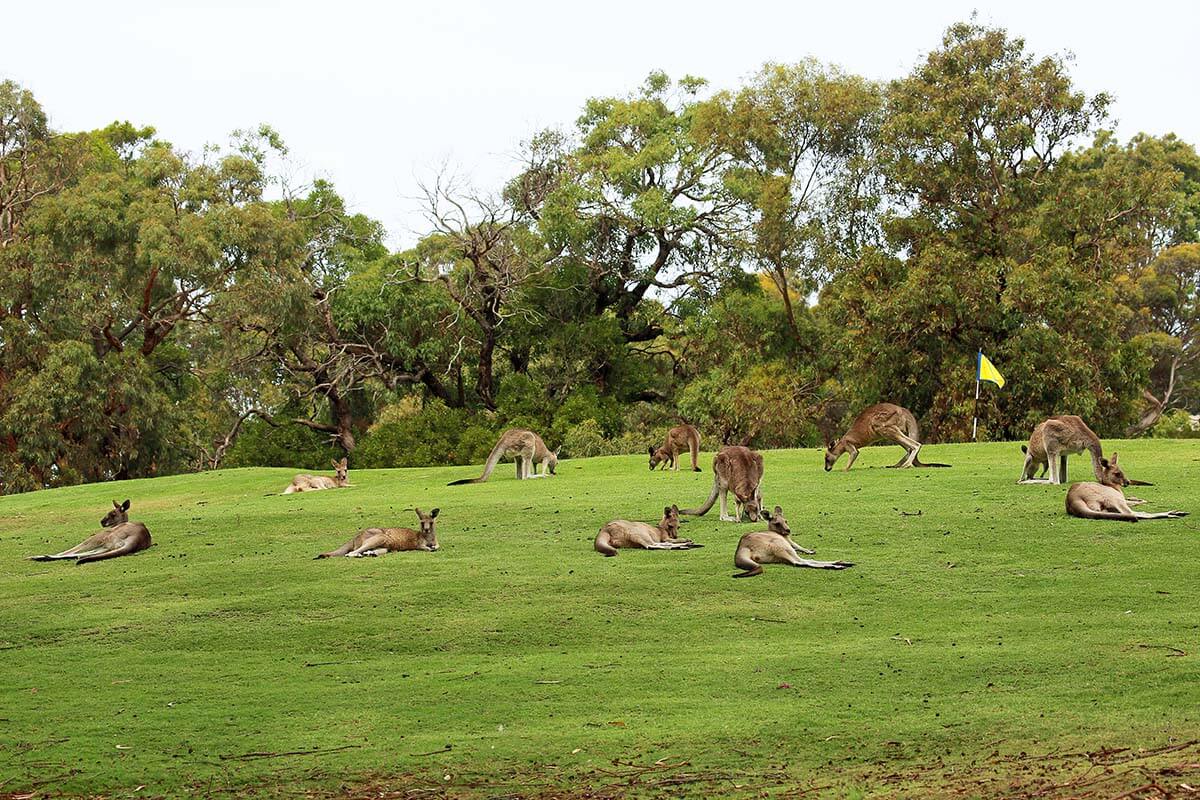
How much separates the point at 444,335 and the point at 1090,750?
34.8m

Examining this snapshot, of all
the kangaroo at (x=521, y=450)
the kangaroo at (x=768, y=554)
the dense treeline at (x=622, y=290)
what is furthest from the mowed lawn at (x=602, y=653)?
the dense treeline at (x=622, y=290)

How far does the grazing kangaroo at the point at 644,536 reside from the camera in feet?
46.7

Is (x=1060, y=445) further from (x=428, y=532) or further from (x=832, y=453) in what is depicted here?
(x=428, y=532)

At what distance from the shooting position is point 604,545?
558 inches

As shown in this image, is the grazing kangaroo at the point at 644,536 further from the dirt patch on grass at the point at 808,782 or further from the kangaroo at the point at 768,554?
the dirt patch on grass at the point at 808,782

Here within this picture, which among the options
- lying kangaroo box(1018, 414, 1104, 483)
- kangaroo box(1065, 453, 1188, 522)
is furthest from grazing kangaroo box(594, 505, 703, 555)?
lying kangaroo box(1018, 414, 1104, 483)

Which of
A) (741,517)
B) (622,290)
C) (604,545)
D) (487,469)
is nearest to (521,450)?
(487,469)

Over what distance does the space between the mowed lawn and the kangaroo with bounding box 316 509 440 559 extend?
9.8 inches

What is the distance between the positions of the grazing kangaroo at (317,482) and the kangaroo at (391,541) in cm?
736

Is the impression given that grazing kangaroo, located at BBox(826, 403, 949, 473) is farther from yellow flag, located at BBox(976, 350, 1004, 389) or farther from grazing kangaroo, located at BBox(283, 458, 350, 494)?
grazing kangaroo, located at BBox(283, 458, 350, 494)

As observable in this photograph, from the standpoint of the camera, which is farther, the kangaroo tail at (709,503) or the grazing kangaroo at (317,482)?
the grazing kangaroo at (317,482)

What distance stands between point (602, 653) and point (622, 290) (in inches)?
1310

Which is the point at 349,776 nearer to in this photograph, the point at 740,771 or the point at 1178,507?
the point at 740,771

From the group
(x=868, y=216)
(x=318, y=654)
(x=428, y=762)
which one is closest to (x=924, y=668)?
(x=428, y=762)
